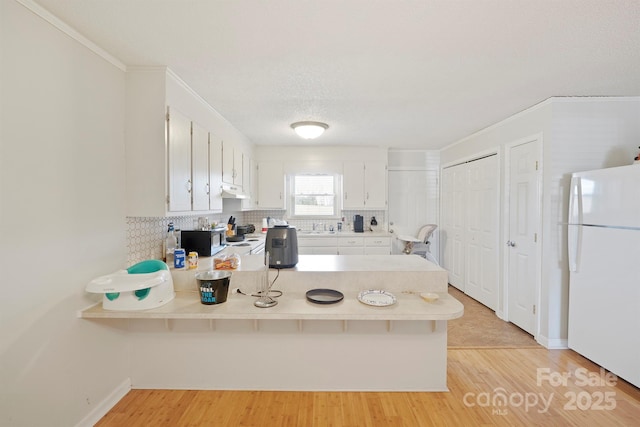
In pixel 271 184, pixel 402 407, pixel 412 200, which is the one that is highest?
pixel 271 184

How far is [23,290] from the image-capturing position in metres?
1.42

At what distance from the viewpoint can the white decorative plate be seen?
1868 mm

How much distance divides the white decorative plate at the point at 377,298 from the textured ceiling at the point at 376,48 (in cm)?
161

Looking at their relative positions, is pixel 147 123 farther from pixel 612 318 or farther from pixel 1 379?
pixel 612 318

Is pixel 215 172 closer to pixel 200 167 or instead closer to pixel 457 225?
pixel 200 167

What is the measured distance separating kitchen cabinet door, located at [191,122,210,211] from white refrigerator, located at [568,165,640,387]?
10.9 feet

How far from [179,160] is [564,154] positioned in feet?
11.3

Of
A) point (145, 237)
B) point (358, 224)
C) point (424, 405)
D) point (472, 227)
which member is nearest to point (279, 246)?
point (145, 237)

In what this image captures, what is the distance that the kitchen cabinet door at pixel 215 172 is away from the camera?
9.58 ft

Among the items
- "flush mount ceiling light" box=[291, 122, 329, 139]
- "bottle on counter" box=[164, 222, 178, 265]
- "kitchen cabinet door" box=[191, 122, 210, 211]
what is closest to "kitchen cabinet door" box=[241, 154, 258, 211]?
"flush mount ceiling light" box=[291, 122, 329, 139]

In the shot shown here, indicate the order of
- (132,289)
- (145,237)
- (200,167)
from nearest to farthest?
(132,289), (145,237), (200,167)

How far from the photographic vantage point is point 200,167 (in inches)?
105

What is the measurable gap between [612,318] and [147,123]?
12.6ft

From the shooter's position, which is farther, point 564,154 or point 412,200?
point 412,200
